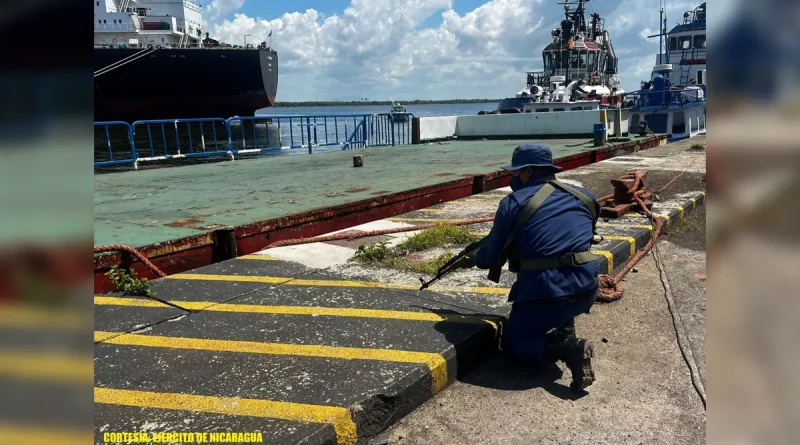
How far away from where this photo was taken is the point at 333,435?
8.30 ft

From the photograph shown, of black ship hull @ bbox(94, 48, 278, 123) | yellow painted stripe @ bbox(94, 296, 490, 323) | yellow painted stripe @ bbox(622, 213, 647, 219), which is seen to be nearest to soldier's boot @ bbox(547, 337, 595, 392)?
yellow painted stripe @ bbox(94, 296, 490, 323)

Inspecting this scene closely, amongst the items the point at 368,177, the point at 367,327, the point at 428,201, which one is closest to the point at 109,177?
the point at 368,177

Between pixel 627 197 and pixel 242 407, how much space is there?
578 centimetres

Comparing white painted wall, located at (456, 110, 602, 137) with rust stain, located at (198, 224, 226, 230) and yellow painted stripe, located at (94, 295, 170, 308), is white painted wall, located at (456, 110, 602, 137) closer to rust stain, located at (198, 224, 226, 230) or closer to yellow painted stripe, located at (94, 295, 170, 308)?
rust stain, located at (198, 224, 226, 230)

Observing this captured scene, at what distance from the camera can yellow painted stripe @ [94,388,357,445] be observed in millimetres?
2574

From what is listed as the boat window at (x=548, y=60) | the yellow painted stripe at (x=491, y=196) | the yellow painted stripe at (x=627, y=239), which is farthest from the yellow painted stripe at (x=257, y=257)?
the boat window at (x=548, y=60)

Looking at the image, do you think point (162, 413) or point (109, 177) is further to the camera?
point (109, 177)

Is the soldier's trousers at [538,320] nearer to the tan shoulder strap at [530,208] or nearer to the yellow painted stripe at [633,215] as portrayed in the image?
the tan shoulder strap at [530,208]
